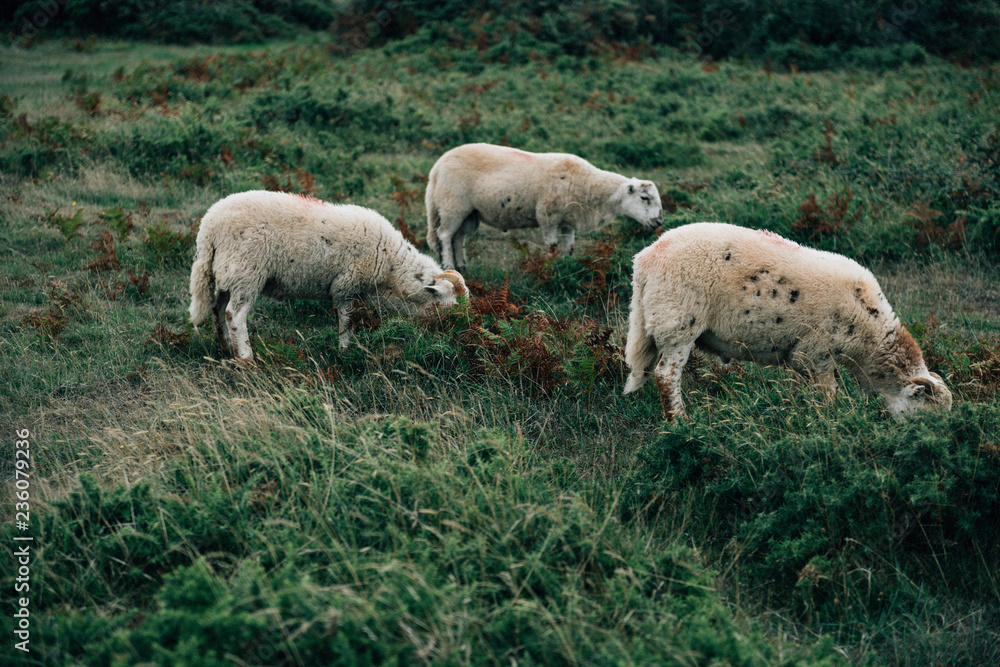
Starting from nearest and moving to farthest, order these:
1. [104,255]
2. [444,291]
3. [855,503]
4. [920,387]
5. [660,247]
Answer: [855,503] → [920,387] → [660,247] → [444,291] → [104,255]

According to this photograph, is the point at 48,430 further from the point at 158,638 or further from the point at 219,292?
the point at 158,638

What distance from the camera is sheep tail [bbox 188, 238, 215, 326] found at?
6.00 metres

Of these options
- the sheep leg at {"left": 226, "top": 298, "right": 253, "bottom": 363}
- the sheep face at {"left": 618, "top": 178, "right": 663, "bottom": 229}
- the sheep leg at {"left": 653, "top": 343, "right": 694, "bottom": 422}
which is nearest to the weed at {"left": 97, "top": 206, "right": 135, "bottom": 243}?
the sheep leg at {"left": 226, "top": 298, "right": 253, "bottom": 363}

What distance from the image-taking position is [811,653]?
318cm

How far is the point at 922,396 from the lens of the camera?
15.4 feet

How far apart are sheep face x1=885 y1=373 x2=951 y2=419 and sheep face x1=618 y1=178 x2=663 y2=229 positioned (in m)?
4.35

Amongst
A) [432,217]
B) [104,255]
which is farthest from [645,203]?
[104,255]

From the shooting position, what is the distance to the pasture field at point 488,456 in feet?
9.57

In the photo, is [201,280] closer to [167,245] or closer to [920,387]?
[167,245]

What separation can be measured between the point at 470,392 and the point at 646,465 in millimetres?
1600

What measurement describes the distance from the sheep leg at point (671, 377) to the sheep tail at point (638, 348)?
0.61 ft

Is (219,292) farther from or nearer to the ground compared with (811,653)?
farther from the ground

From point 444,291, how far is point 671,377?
2.44m

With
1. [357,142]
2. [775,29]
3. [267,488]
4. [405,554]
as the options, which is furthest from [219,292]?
[775,29]
